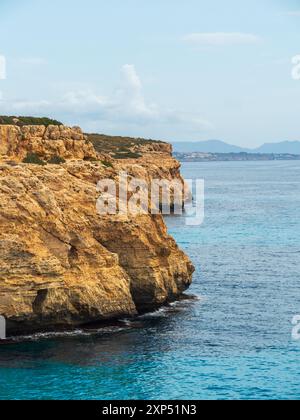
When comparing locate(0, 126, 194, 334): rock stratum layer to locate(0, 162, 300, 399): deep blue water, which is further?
locate(0, 126, 194, 334): rock stratum layer

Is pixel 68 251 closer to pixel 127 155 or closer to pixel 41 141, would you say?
pixel 41 141

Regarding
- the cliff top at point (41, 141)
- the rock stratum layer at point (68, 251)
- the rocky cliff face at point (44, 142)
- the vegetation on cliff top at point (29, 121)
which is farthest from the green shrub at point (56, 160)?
the vegetation on cliff top at point (29, 121)

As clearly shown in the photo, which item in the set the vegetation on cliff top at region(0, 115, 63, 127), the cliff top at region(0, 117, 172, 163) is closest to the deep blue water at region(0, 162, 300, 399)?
the cliff top at region(0, 117, 172, 163)

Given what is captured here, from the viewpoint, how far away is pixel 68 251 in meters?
56.1

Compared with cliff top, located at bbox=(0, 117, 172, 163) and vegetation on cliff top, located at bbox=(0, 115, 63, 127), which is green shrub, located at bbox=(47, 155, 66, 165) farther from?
vegetation on cliff top, located at bbox=(0, 115, 63, 127)

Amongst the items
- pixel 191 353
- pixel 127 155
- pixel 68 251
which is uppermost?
pixel 127 155

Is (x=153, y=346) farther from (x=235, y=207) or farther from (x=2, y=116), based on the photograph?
(x=235, y=207)

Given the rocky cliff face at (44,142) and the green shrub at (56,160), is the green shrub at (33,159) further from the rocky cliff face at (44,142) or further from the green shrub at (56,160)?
the green shrub at (56,160)

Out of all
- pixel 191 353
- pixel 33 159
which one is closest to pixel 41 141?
pixel 33 159

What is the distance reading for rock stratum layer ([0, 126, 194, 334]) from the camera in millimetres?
53125

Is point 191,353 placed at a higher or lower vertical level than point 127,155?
lower

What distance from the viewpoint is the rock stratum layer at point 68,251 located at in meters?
53.1

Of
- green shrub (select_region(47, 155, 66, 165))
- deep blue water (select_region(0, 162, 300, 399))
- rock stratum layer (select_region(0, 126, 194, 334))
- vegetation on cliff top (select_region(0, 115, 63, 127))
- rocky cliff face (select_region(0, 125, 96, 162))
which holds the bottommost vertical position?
deep blue water (select_region(0, 162, 300, 399))
